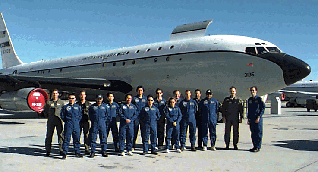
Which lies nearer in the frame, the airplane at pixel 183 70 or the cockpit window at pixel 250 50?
the airplane at pixel 183 70

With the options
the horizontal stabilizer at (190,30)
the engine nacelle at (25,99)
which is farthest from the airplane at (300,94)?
the engine nacelle at (25,99)

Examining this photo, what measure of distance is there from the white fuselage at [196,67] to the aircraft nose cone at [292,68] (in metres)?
0.19

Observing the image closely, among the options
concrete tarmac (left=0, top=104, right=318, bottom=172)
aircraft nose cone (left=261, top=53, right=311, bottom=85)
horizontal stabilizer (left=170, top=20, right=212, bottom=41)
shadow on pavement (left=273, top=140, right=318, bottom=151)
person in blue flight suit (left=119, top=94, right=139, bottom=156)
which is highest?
horizontal stabilizer (left=170, top=20, right=212, bottom=41)

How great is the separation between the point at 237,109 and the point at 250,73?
4765 millimetres

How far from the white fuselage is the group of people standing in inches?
183

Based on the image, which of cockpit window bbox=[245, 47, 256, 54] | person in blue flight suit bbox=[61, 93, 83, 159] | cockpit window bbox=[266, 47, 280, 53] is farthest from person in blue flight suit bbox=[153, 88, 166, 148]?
cockpit window bbox=[266, 47, 280, 53]

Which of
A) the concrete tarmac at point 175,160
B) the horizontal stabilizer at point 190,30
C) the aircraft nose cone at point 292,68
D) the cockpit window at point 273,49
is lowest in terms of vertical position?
the concrete tarmac at point 175,160

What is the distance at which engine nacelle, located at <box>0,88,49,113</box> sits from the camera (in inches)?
503

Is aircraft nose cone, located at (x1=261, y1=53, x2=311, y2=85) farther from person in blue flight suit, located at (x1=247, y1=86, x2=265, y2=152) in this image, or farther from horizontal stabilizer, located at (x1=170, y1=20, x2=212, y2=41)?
person in blue flight suit, located at (x1=247, y1=86, x2=265, y2=152)

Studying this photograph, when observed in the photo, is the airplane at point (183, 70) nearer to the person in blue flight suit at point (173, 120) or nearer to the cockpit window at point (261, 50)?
the cockpit window at point (261, 50)

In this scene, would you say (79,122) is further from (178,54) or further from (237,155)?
(178,54)

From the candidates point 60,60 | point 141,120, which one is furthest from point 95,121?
point 60,60

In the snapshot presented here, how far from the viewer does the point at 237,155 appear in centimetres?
640

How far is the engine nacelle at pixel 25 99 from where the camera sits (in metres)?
12.8
